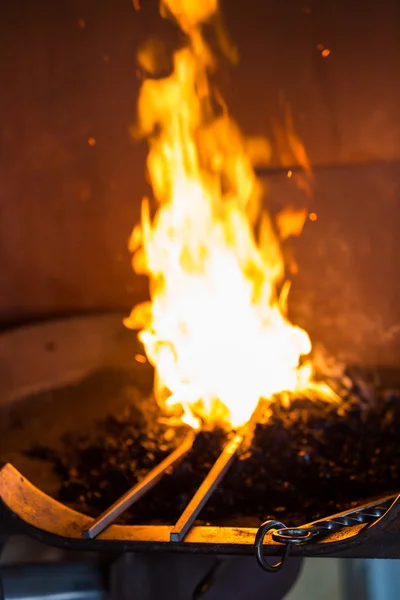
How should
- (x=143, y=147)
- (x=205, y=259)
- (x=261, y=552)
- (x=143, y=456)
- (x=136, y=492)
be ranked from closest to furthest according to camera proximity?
1. (x=261, y=552)
2. (x=136, y=492)
3. (x=143, y=456)
4. (x=205, y=259)
5. (x=143, y=147)

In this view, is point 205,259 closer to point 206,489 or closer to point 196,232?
point 196,232

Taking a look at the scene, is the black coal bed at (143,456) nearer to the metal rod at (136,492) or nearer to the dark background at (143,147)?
the metal rod at (136,492)

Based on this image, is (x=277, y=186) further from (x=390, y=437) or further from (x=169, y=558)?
(x=169, y=558)

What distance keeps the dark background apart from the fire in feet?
0.30

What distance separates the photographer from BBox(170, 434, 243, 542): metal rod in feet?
4.47

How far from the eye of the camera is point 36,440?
2.29 metres

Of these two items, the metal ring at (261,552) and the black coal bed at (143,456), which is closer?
the metal ring at (261,552)

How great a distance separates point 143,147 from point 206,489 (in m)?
1.79

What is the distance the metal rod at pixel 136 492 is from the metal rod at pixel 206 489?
135mm

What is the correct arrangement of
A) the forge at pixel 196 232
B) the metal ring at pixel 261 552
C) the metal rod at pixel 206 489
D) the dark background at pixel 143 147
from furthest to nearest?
the dark background at pixel 143 147 < the forge at pixel 196 232 < the metal rod at pixel 206 489 < the metal ring at pixel 261 552

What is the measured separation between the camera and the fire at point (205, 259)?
2459 millimetres

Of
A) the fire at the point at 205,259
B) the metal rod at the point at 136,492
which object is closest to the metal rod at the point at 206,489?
the metal rod at the point at 136,492

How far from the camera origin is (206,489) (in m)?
1.63

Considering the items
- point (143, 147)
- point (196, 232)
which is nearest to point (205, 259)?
point (196, 232)
